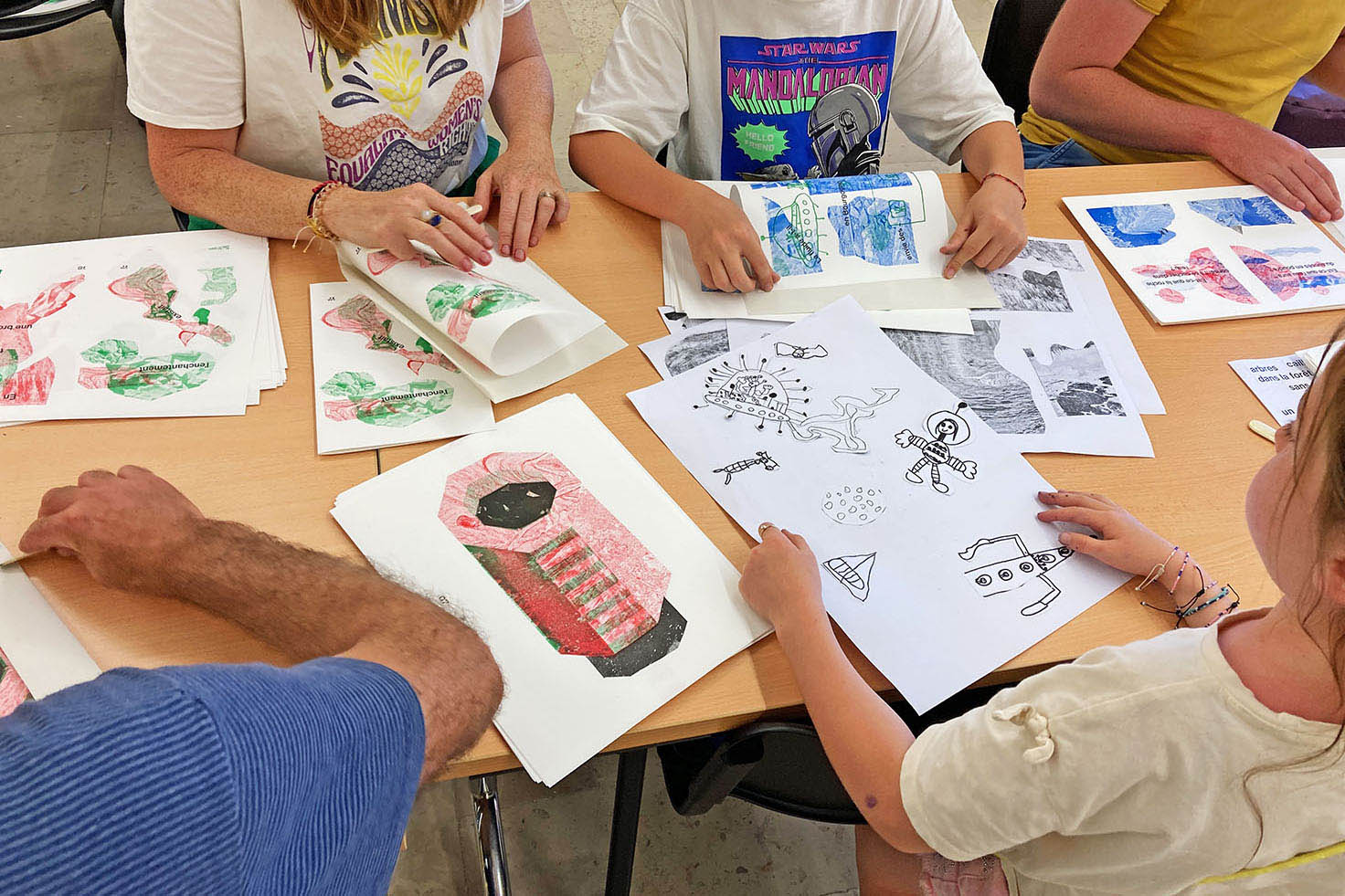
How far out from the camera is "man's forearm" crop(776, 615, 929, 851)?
806 mm

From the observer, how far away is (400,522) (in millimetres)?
907

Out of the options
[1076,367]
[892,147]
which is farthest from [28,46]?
[1076,367]

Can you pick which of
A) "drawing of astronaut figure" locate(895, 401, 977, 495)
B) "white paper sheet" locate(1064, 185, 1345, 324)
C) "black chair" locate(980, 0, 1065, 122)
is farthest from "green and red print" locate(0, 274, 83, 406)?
"black chair" locate(980, 0, 1065, 122)

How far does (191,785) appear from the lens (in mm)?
500

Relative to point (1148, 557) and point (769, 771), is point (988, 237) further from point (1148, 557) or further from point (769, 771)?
point (769, 771)

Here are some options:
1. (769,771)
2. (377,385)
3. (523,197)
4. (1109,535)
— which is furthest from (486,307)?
(1109,535)

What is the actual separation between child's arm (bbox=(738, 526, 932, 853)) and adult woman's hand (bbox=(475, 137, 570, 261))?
60cm

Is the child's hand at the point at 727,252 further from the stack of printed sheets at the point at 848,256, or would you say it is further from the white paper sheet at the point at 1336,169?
the white paper sheet at the point at 1336,169

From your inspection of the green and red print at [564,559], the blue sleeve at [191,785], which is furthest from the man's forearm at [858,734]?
the blue sleeve at [191,785]

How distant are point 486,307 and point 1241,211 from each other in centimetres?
112

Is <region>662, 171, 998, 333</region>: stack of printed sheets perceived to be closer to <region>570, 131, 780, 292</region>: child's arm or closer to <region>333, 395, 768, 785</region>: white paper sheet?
<region>570, 131, 780, 292</region>: child's arm

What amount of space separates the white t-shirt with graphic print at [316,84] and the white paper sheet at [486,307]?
231 millimetres

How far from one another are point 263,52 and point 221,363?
41 cm

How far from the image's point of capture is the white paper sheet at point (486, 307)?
1.03 meters
